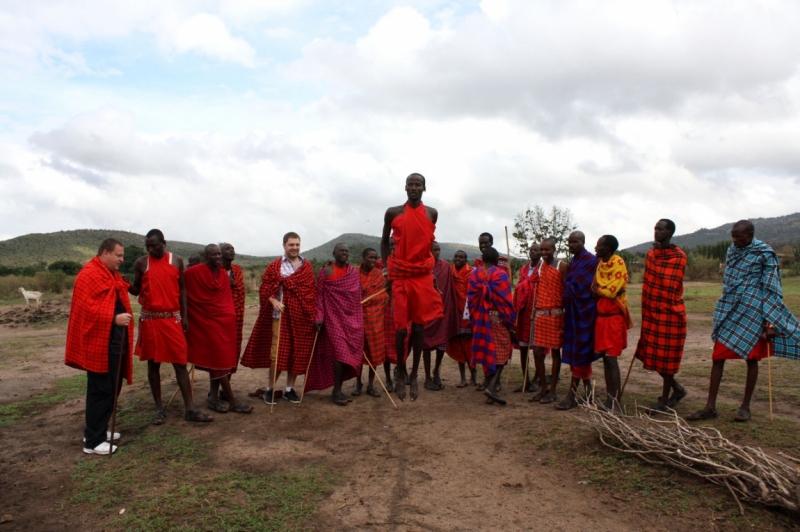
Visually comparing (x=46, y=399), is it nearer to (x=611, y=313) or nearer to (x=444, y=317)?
(x=444, y=317)

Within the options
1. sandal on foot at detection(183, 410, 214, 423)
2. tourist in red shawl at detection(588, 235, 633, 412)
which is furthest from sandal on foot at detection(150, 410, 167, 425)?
tourist in red shawl at detection(588, 235, 633, 412)

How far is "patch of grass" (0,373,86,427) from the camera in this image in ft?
20.0

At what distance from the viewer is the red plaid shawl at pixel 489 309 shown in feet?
22.2

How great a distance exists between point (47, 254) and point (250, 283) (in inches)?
1380

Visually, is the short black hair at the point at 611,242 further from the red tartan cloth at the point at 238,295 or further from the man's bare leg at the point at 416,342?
the red tartan cloth at the point at 238,295

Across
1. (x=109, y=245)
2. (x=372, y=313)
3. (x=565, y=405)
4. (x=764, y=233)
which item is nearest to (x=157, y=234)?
(x=109, y=245)

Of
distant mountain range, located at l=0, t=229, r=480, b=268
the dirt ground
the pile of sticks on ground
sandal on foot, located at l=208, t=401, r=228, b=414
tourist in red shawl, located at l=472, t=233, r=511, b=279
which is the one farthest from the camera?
distant mountain range, located at l=0, t=229, r=480, b=268

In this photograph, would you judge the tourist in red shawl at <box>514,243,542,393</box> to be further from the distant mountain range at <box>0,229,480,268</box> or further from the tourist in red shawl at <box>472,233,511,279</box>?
the distant mountain range at <box>0,229,480,268</box>

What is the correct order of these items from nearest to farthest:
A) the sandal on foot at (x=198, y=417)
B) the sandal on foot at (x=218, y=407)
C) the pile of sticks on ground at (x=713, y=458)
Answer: the pile of sticks on ground at (x=713, y=458), the sandal on foot at (x=198, y=417), the sandal on foot at (x=218, y=407)

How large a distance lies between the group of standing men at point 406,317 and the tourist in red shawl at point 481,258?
3cm

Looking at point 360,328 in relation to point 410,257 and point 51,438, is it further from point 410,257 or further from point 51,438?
point 51,438

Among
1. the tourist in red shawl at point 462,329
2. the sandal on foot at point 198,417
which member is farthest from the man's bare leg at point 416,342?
the sandal on foot at point 198,417

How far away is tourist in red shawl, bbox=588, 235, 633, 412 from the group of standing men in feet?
0.05

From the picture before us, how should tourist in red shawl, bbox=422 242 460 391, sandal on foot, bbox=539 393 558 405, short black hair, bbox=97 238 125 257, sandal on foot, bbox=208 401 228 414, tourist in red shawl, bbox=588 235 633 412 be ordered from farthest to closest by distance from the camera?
tourist in red shawl, bbox=422 242 460 391 → sandal on foot, bbox=539 393 558 405 → sandal on foot, bbox=208 401 228 414 → tourist in red shawl, bbox=588 235 633 412 → short black hair, bbox=97 238 125 257
